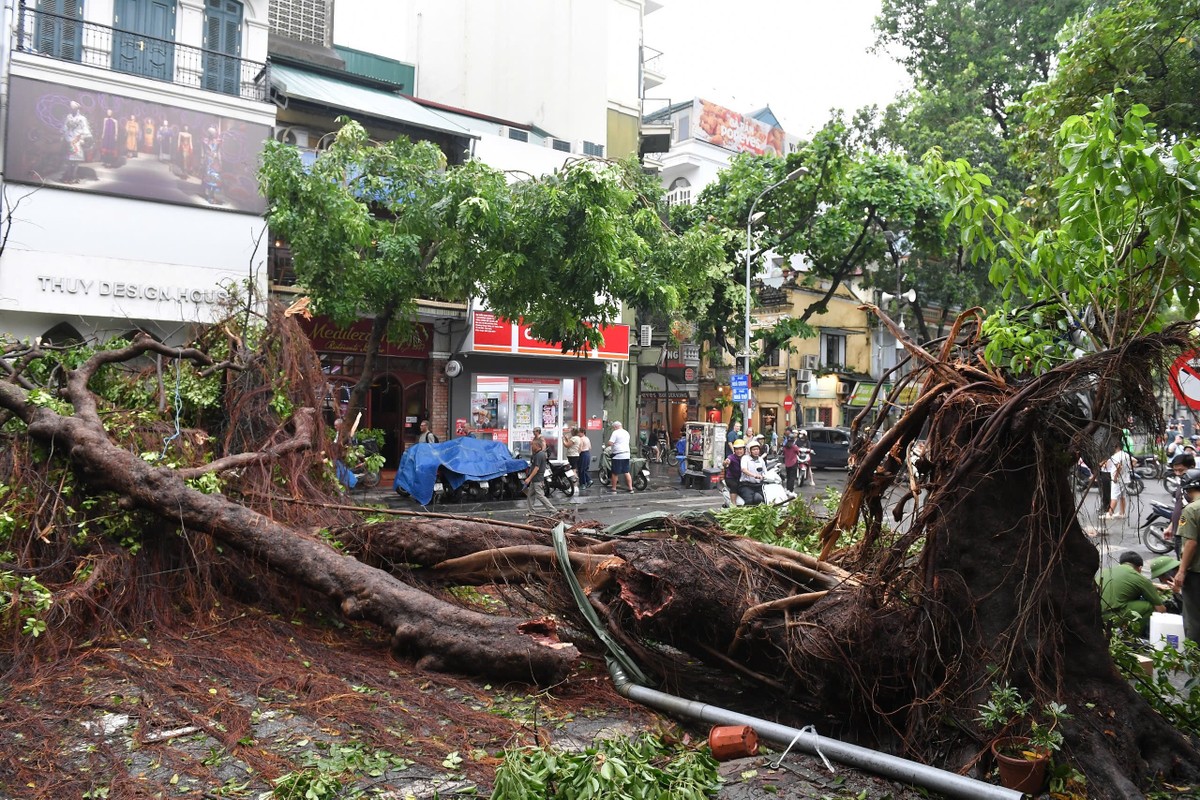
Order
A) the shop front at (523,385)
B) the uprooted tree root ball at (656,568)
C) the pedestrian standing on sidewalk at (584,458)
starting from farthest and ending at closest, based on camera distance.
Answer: the shop front at (523,385)
the pedestrian standing on sidewalk at (584,458)
the uprooted tree root ball at (656,568)

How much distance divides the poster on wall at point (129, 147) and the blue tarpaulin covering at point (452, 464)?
21.6ft

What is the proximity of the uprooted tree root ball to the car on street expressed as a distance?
2344 cm

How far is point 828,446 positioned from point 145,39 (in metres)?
22.9

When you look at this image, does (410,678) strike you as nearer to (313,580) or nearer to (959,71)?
(313,580)

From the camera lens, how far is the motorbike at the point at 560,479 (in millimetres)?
19078

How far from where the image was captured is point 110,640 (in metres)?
5.91

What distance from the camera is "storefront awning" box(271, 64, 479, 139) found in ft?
63.5

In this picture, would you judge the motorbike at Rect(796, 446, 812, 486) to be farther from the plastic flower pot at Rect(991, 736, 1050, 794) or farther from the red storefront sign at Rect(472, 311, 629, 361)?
the plastic flower pot at Rect(991, 736, 1050, 794)

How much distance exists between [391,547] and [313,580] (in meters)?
0.85

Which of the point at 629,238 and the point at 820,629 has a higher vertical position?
the point at 629,238

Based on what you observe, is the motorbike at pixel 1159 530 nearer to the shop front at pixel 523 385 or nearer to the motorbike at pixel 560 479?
the motorbike at pixel 560 479

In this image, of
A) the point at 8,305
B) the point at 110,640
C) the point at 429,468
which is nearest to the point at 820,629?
the point at 110,640

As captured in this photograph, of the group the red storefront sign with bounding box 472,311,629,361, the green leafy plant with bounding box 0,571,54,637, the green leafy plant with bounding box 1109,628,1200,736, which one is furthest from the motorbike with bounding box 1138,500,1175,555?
the green leafy plant with bounding box 0,571,54,637

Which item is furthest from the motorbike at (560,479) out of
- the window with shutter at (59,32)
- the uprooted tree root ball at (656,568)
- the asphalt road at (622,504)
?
the window with shutter at (59,32)
